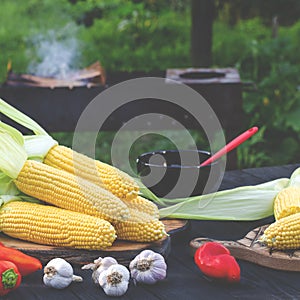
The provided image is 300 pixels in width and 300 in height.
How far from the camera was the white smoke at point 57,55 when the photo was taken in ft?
17.5

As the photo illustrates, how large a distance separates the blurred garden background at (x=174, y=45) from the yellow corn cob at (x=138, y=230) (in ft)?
11.5

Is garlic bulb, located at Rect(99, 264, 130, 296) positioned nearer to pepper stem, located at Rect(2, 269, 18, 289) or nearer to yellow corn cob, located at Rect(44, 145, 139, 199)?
pepper stem, located at Rect(2, 269, 18, 289)

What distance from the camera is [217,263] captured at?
1.83 metres

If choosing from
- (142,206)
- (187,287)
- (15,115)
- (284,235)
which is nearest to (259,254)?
(284,235)

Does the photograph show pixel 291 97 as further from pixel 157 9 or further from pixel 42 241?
pixel 42 241

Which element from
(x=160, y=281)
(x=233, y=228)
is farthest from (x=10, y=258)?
(x=233, y=228)

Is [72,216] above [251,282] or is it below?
above

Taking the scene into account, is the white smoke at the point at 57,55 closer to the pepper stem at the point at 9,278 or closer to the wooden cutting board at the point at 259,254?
the wooden cutting board at the point at 259,254

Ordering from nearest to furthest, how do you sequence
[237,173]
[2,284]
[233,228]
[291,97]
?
[2,284]
[233,228]
[237,173]
[291,97]

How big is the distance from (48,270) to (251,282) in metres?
0.51

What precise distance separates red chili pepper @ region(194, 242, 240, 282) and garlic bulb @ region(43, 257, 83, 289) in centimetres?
33

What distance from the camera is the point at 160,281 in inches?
72.8

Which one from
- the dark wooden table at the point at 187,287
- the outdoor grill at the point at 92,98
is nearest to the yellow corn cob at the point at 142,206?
the dark wooden table at the point at 187,287

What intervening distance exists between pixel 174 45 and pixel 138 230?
652 cm
